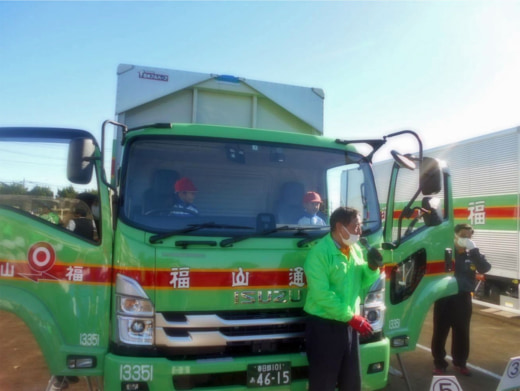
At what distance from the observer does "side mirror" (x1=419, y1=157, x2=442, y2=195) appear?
3477 millimetres

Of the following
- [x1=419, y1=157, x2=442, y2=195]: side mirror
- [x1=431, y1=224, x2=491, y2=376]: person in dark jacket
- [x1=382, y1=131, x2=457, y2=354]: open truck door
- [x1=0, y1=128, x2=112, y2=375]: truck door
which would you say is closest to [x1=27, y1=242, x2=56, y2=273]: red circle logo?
[x1=0, y1=128, x2=112, y2=375]: truck door

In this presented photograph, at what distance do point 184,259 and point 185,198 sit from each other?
56 centimetres

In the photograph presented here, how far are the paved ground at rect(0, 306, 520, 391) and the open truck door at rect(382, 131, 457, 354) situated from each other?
648 mm

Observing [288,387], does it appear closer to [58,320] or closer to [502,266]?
[58,320]

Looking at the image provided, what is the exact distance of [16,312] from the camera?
290 cm

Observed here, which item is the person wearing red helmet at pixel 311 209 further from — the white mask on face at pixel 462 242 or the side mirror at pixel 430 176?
the white mask on face at pixel 462 242

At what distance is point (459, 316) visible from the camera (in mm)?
5070

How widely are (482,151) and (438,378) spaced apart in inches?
252

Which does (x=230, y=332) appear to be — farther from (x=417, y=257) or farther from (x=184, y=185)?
(x=417, y=257)

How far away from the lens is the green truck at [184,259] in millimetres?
2857

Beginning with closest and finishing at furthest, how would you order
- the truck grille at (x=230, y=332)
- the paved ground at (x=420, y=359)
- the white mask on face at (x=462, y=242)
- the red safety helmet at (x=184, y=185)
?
the truck grille at (x=230, y=332) < the red safety helmet at (x=184, y=185) < the paved ground at (x=420, y=359) < the white mask on face at (x=462, y=242)

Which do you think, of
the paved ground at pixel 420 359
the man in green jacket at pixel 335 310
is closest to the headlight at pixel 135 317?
the man in green jacket at pixel 335 310

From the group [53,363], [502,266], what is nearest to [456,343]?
[502,266]

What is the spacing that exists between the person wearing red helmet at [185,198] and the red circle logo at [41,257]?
0.89m
